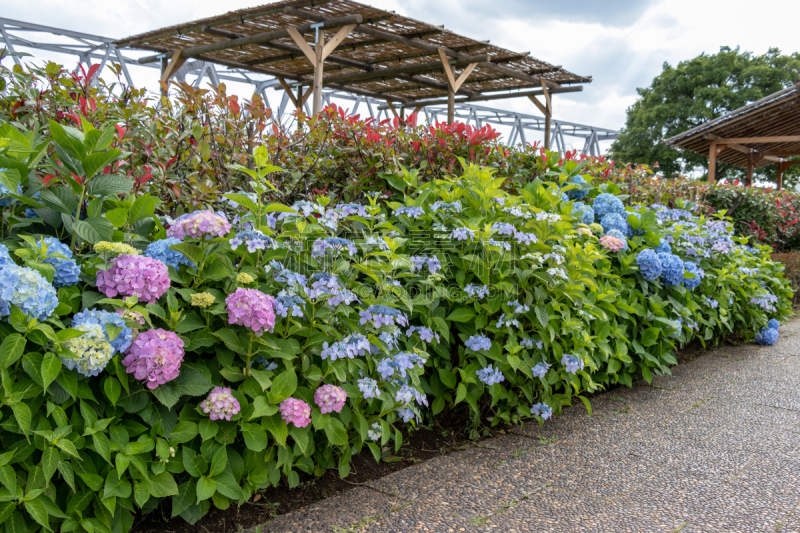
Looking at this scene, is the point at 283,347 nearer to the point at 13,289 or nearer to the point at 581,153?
the point at 13,289

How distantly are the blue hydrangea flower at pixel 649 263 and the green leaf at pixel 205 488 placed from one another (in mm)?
2816

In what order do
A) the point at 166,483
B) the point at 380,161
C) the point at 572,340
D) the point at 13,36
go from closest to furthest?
the point at 166,483 → the point at 572,340 → the point at 380,161 → the point at 13,36

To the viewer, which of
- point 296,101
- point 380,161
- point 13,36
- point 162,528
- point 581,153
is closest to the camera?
point 162,528

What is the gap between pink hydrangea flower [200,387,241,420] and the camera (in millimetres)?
1695

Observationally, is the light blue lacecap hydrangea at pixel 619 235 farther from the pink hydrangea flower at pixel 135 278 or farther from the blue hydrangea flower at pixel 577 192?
the pink hydrangea flower at pixel 135 278

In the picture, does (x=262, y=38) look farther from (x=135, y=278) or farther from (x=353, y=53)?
(x=135, y=278)

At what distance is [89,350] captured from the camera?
1.48 m

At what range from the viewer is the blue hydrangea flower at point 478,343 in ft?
8.09

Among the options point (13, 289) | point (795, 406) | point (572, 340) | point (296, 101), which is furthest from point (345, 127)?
point (296, 101)

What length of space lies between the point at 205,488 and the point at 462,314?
130cm

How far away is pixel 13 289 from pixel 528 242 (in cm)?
203

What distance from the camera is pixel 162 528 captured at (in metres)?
1.81

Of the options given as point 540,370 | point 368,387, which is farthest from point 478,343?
point 368,387

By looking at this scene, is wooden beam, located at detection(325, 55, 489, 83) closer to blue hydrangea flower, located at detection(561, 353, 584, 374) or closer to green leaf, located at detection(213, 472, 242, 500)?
blue hydrangea flower, located at detection(561, 353, 584, 374)
